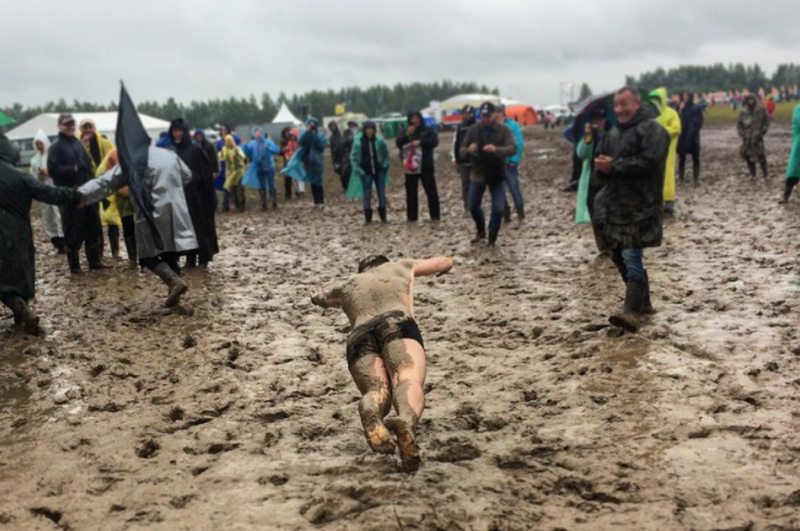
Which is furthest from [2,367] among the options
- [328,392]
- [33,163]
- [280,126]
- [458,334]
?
[280,126]

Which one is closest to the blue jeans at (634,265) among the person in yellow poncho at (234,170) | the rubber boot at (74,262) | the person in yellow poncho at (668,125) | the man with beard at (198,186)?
the person in yellow poncho at (668,125)

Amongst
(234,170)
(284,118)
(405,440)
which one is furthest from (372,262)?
(284,118)

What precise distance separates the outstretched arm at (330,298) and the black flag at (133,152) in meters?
3.43

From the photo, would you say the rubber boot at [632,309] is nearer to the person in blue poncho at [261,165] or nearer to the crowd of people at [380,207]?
the crowd of people at [380,207]

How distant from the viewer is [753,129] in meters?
15.6

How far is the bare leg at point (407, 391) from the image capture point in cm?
352

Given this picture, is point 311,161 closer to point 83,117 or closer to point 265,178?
point 265,178

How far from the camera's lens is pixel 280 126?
62281 mm

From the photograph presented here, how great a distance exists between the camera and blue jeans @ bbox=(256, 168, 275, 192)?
18.3 m

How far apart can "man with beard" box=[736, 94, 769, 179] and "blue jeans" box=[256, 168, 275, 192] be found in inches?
409

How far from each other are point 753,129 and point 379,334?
45.7ft

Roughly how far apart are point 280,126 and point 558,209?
50693mm

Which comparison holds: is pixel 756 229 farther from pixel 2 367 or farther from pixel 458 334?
pixel 2 367

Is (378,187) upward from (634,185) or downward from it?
downward
